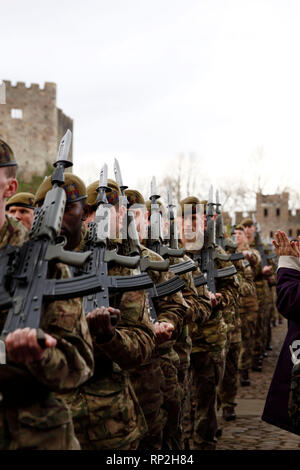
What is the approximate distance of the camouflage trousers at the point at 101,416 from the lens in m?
3.50

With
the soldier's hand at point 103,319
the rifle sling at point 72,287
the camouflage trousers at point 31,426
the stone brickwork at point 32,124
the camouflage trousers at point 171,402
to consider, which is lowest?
the camouflage trousers at point 171,402

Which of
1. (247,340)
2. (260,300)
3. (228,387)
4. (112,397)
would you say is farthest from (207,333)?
(260,300)

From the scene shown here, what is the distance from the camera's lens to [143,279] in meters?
3.82

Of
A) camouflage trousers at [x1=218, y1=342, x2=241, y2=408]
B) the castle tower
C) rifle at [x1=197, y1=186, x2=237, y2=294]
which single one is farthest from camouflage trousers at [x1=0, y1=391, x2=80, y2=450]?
the castle tower

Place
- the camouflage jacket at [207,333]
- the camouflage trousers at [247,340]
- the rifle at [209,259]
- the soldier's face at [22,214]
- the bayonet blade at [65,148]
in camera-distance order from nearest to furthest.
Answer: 1. the bayonet blade at [65,148]
2. the soldier's face at [22,214]
3. the camouflage jacket at [207,333]
4. the rifle at [209,259]
5. the camouflage trousers at [247,340]

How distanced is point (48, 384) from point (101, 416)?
1104mm

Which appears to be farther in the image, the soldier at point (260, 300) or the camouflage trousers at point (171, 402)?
the soldier at point (260, 300)

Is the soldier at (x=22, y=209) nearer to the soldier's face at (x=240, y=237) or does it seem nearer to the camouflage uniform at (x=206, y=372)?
the camouflage uniform at (x=206, y=372)

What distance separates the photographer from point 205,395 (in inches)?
267

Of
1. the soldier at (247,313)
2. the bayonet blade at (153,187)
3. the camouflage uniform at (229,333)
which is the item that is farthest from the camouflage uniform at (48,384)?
the soldier at (247,313)

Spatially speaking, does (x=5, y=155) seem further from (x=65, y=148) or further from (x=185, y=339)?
(x=185, y=339)

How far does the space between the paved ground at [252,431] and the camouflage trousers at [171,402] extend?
5.92ft

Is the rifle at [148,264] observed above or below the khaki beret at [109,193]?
below
